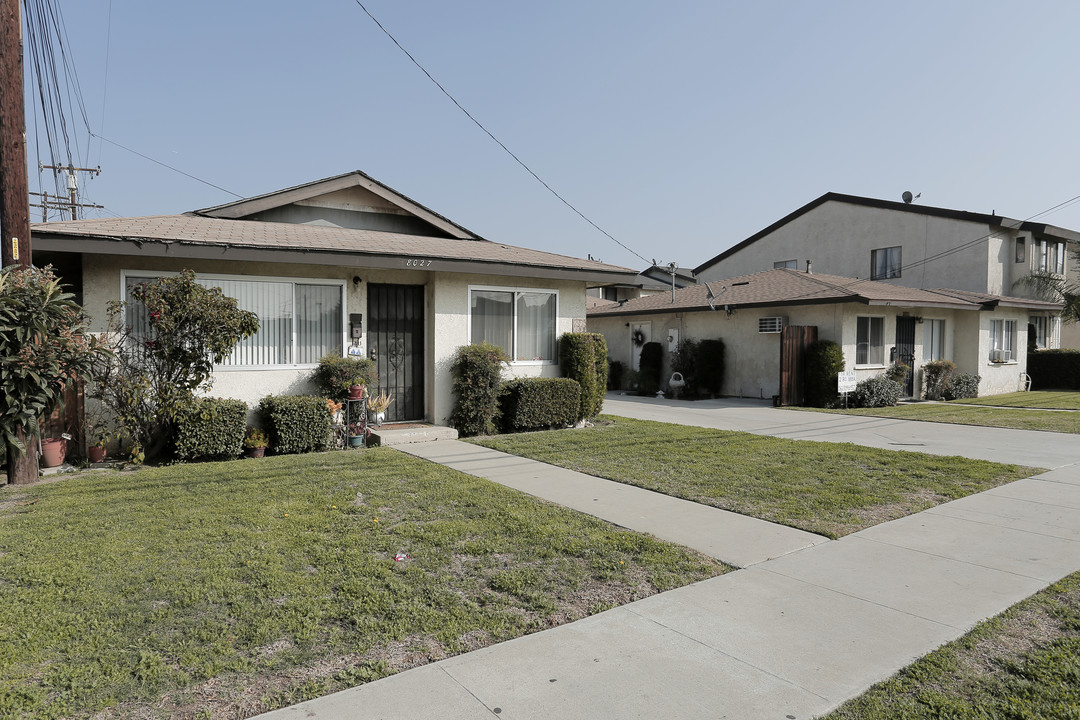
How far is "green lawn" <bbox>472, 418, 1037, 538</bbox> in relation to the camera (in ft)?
21.1

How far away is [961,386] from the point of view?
1948 centimetres

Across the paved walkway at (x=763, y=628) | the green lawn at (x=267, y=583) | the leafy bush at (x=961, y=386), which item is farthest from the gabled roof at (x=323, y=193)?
the leafy bush at (x=961, y=386)

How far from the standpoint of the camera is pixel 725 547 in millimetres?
5184

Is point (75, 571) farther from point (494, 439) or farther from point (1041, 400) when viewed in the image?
point (1041, 400)

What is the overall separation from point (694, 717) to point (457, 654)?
1.27 m

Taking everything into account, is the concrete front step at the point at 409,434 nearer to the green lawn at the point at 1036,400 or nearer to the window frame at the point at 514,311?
the window frame at the point at 514,311

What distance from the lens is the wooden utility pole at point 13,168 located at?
23.4ft

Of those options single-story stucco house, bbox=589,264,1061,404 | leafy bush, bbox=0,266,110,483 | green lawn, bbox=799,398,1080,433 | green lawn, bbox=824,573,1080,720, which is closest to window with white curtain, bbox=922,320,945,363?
single-story stucco house, bbox=589,264,1061,404

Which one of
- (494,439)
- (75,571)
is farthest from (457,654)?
(494,439)

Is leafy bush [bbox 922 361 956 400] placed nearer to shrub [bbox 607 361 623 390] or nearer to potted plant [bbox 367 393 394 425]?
shrub [bbox 607 361 623 390]

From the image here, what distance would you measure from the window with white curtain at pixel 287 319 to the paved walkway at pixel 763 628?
Answer: 5.43 meters

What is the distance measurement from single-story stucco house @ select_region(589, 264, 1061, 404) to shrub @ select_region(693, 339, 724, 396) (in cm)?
39

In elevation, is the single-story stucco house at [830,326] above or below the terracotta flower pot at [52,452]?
above

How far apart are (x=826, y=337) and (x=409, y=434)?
1237cm
